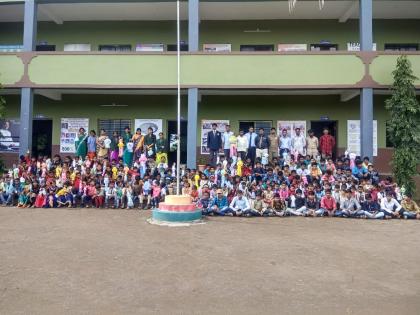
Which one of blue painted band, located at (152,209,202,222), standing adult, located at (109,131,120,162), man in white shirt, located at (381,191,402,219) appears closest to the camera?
blue painted band, located at (152,209,202,222)

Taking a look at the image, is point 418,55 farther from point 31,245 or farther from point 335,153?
point 31,245

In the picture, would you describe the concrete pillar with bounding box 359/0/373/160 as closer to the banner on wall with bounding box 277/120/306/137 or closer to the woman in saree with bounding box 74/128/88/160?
the banner on wall with bounding box 277/120/306/137

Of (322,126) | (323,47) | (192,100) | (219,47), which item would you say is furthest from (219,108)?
(323,47)

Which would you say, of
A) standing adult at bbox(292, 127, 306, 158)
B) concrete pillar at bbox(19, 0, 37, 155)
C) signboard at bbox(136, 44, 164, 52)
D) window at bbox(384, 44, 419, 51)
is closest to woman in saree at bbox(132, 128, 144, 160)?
concrete pillar at bbox(19, 0, 37, 155)

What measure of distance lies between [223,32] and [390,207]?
906 centimetres

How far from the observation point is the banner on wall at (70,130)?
16344 mm

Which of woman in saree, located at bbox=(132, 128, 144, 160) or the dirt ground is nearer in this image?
the dirt ground

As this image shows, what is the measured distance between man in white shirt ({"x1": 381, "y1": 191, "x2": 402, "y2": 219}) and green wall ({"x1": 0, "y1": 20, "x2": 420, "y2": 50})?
722 centimetres

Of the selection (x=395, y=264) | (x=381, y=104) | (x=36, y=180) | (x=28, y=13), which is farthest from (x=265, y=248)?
(x=28, y=13)

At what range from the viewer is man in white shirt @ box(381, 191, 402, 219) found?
1053 cm

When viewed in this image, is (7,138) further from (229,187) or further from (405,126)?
(405,126)

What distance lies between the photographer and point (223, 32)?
16047 mm

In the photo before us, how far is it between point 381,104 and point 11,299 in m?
14.1

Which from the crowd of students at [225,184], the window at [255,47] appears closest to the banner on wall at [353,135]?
the crowd of students at [225,184]
